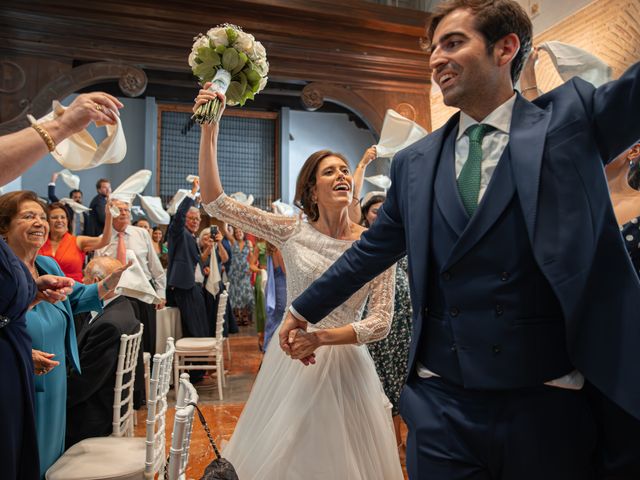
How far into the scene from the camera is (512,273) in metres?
1.01

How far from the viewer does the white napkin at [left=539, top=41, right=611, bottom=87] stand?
7.29 ft

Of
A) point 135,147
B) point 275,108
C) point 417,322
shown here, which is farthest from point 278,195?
point 417,322

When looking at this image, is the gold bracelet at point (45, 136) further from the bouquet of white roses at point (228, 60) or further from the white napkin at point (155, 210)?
the white napkin at point (155, 210)

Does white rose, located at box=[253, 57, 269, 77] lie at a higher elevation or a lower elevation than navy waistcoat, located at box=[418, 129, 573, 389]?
higher

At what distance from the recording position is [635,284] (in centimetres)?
93

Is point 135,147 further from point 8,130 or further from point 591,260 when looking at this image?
point 591,260

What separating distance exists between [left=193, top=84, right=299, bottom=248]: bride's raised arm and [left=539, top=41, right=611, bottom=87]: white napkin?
1413mm

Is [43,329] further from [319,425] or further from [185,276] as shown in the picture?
[185,276]

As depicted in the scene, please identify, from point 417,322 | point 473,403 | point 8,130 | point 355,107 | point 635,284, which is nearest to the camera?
point 635,284

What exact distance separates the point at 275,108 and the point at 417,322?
1037 cm

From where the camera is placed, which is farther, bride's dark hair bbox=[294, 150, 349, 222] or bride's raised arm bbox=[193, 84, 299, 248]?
bride's dark hair bbox=[294, 150, 349, 222]

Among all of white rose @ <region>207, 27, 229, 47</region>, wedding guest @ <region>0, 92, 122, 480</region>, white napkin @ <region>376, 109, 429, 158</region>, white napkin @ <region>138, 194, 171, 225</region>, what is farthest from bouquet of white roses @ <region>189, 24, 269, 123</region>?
white napkin @ <region>138, 194, 171, 225</region>

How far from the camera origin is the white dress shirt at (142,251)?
470 cm

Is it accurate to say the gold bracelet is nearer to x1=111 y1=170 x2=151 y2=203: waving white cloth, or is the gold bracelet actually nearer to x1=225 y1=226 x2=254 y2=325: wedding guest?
x1=111 y1=170 x2=151 y2=203: waving white cloth
